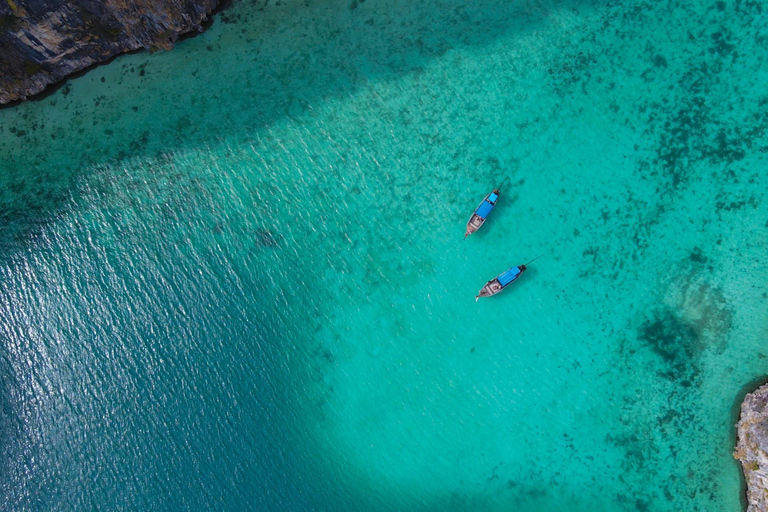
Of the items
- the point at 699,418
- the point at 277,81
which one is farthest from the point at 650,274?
the point at 277,81

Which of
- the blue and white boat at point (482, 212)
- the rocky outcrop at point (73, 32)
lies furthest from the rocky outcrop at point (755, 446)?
the rocky outcrop at point (73, 32)

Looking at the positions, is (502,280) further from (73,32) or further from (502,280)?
(73,32)

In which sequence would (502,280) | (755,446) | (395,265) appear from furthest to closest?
(395,265)
(502,280)
(755,446)

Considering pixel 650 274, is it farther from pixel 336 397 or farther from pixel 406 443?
pixel 336 397

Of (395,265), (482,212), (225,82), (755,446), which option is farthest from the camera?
(225,82)

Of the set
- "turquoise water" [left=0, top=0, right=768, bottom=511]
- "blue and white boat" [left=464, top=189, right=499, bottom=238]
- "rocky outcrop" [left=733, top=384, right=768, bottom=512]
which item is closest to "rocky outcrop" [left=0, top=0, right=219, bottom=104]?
"turquoise water" [left=0, top=0, right=768, bottom=511]

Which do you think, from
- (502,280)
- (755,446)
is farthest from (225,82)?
(755,446)
